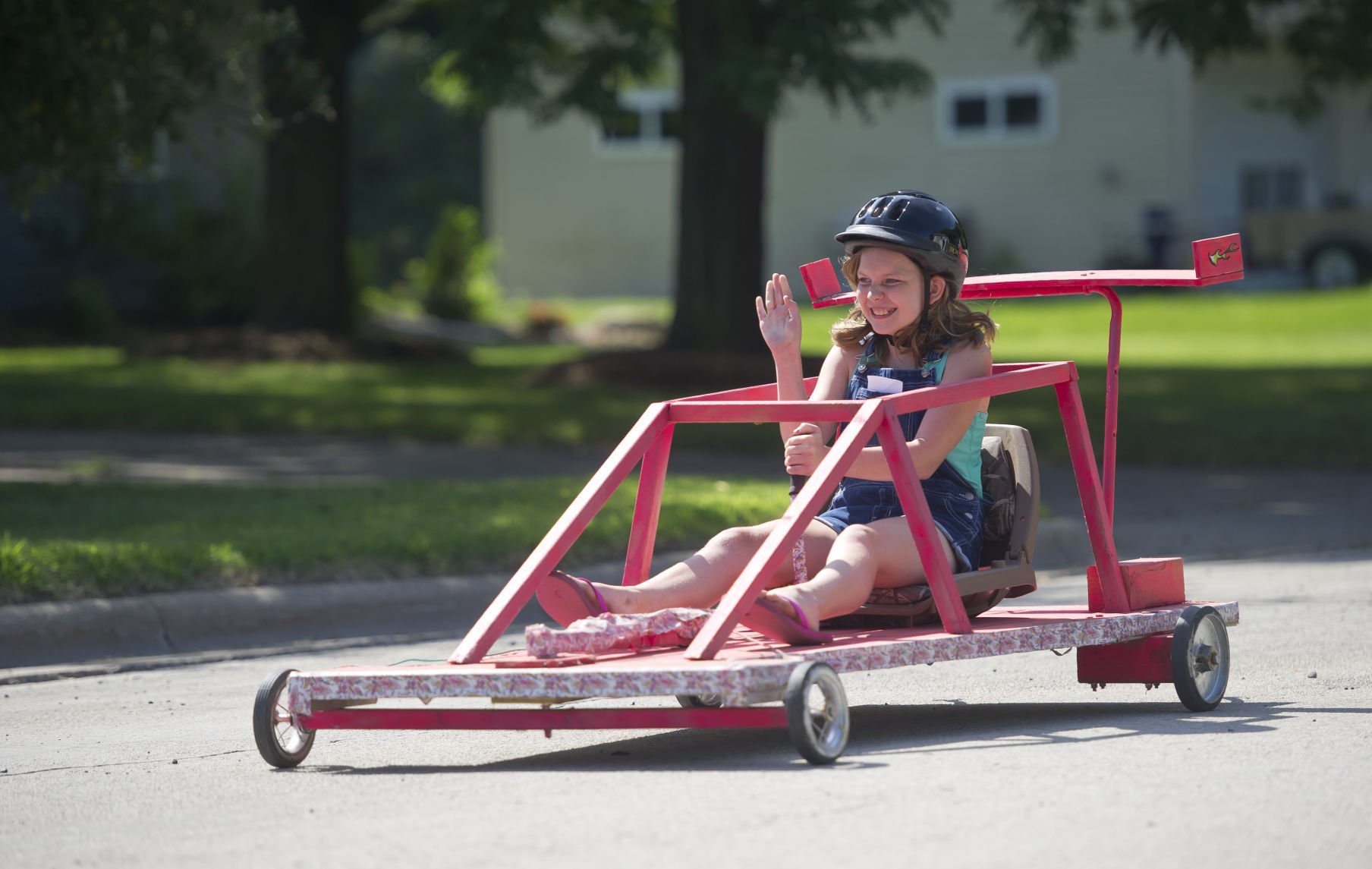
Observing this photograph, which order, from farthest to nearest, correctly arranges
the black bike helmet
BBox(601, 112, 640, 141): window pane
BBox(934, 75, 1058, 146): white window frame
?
BBox(934, 75, 1058, 146): white window frame → BBox(601, 112, 640, 141): window pane → the black bike helmet

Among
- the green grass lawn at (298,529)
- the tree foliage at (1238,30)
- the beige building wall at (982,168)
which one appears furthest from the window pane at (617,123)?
the beige building wall at (982,168)

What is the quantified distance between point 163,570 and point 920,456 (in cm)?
397

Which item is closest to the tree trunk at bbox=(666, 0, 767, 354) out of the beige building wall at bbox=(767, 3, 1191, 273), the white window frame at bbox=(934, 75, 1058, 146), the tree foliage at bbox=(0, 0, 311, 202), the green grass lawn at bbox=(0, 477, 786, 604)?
the green grass lawn at bbox=(0, 477, 786, 604)

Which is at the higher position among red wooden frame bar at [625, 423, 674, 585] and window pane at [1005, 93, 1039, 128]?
window pane at [1005, 93, 1039, 128]

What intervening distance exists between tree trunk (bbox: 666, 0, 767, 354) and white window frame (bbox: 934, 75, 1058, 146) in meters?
17.2

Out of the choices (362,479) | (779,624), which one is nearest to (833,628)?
(779,624)

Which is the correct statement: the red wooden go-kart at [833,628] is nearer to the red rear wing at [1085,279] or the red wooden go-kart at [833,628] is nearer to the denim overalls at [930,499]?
the red rear wing at [1085,279]

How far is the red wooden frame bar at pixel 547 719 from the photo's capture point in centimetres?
512

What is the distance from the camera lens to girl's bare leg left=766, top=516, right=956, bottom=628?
563 centimetres

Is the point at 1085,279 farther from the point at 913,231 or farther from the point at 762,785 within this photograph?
the point at 762,785

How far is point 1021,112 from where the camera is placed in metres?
36.8

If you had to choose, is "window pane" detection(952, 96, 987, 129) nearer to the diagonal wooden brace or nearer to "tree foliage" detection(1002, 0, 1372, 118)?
"tree foliage" detection(1002, 0, 1372, 118)

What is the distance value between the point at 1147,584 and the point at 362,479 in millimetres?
8182

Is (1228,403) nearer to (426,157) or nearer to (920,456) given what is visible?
(920,456)
